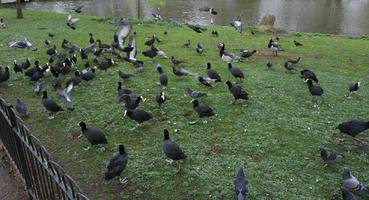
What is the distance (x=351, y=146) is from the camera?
5.90m

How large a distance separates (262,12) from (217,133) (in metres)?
29.7

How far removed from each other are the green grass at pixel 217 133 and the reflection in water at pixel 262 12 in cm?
1538

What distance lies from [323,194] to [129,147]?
375 centimetres

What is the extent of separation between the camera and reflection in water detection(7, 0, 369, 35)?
2621 centimetres

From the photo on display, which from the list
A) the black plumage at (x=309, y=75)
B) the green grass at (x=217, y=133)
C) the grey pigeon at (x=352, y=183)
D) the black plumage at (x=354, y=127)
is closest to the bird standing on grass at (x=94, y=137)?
the green grass at (x=217, y=133)

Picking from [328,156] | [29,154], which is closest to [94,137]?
[29,154]

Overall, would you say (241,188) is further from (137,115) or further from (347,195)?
(137,115)

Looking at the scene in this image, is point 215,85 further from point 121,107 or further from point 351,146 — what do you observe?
point 351,146

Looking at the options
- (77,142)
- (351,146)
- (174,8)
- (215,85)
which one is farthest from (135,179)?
(174,8)

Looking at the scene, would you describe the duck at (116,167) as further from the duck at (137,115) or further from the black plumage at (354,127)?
the black plumage at (354,127)

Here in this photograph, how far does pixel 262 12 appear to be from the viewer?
32.5 meters

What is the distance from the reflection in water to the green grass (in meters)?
15.4

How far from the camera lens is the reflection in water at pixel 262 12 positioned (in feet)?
86.0

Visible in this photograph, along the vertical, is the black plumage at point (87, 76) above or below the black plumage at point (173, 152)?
above
